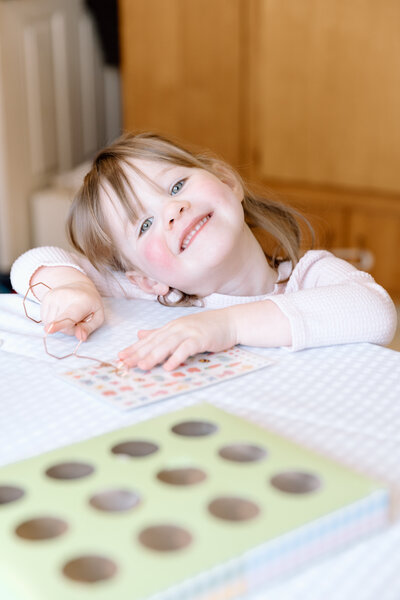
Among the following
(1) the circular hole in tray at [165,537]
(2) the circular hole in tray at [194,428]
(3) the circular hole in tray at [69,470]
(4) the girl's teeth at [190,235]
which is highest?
(4) the girl's teeth at [190,235]

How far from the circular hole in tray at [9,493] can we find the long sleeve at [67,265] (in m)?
0.62

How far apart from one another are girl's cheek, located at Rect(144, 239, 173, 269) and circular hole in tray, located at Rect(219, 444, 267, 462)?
0.51 meters

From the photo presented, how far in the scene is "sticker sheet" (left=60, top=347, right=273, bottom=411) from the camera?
759 mm

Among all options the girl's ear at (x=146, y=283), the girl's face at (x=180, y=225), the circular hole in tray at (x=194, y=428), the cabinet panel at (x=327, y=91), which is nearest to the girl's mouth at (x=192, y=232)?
the girl's face at (x=180, y=225)

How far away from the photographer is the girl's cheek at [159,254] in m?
1.08

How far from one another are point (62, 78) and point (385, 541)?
2.90 metres

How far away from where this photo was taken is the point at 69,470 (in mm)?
588

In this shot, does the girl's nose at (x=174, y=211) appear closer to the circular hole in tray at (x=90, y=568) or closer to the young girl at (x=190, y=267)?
the young girl at (x=190, y=267)

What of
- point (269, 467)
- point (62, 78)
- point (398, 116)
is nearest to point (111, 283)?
point (269, 467)

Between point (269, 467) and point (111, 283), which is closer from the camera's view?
point (269, 467)

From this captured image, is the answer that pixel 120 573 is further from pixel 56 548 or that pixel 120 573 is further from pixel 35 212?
pixel 35 212

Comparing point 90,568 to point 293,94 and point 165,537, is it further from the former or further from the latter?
point 293,94

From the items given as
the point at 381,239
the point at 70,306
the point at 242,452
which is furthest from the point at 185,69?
the point at 242,452

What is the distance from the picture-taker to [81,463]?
59cm
